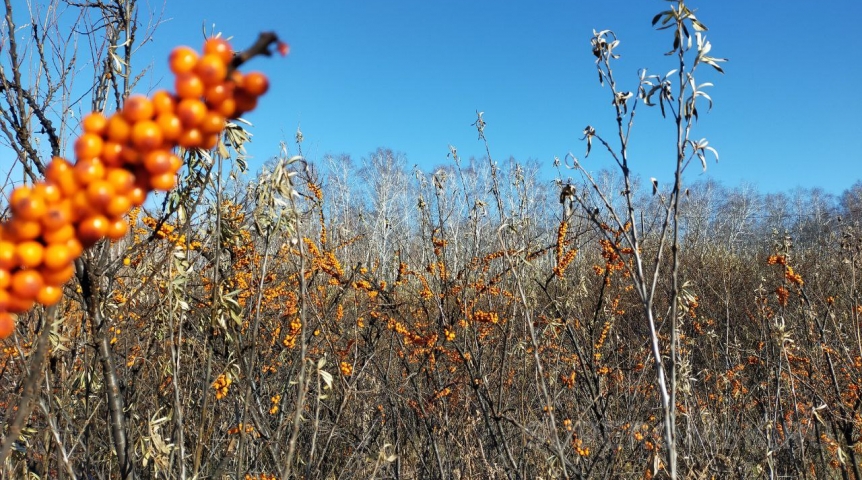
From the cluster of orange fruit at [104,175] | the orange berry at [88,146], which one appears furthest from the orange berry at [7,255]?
the orange berry at [88,146]

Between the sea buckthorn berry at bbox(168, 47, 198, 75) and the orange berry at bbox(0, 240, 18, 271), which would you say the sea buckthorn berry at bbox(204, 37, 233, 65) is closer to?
the sea buckthorn berry at bbox(168, 47, 198, 75)

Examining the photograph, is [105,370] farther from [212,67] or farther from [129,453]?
[212,67]

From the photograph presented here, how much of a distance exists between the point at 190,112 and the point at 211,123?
0.08 ft

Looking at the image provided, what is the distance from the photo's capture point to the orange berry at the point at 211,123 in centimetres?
55

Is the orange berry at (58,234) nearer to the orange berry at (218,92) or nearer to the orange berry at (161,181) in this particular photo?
the orange berry at (161,181)

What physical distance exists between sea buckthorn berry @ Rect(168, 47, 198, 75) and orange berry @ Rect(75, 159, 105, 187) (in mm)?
124

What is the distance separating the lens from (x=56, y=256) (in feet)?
1.74

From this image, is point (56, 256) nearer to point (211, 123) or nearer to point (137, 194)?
point (137, 194)

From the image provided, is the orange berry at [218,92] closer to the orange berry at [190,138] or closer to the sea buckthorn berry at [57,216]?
the orange berry at [190,138]

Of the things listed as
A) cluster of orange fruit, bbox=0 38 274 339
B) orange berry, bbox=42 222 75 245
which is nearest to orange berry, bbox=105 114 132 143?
cluster of orange fruit, bbox=0 38 274 339

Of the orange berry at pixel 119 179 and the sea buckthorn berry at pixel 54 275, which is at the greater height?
the orange berry at pixel 119 179

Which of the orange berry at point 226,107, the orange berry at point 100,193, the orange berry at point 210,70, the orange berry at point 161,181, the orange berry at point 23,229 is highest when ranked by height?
the orange berry at point 210,70

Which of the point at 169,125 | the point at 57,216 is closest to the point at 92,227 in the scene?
the point at 57,216

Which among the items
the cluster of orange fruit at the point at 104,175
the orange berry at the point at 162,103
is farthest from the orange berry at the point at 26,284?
the orange berry at the point at 162,103
